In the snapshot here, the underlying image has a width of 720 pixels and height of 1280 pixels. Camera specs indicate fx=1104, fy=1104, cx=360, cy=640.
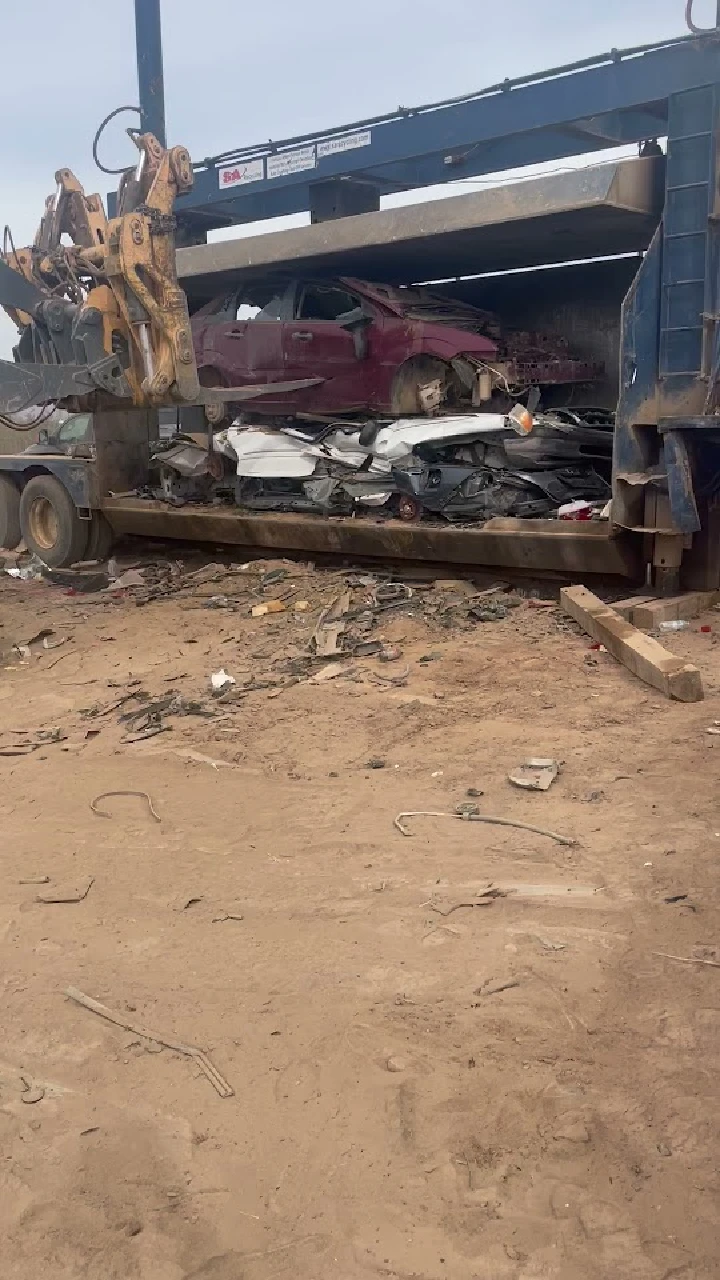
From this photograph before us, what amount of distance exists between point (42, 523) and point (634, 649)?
716 centimetres

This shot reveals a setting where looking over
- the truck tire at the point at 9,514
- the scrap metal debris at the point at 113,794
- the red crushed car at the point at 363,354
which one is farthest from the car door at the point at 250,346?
the scrap metal debris at the point at 113,794

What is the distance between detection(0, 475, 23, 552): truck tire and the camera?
11.1m

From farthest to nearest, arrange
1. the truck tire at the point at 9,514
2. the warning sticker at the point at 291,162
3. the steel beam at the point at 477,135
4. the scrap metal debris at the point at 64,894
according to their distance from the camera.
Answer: the warning sticker at the point at 291,162 → the truck tire at the point at 9,514 → the steel beam at the point at 477,135 → the scrap metal debris at the point at 64,894

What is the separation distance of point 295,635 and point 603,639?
1.94 meters

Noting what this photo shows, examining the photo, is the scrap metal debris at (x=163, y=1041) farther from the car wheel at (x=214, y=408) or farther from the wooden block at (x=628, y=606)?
the car wheel at (x=214, y=408)

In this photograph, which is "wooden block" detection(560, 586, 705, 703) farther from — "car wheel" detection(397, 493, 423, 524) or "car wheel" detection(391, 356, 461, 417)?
"car wheel" detection(391, 356, 461, 417)

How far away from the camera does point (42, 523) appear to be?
35.6 ft

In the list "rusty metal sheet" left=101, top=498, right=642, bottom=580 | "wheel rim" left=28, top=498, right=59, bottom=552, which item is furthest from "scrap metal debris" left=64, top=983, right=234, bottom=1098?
"wheel rim" left=28, top=498, right=59, bottom=552

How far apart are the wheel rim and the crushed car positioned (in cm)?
251

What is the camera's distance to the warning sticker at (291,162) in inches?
496

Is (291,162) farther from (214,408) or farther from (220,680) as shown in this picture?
(220,680)

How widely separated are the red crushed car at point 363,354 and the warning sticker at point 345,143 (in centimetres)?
250

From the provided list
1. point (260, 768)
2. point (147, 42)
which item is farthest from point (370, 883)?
point (147, 42)

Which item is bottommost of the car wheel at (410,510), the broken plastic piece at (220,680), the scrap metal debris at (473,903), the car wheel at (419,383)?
the broken plastic piece at (220,680)
